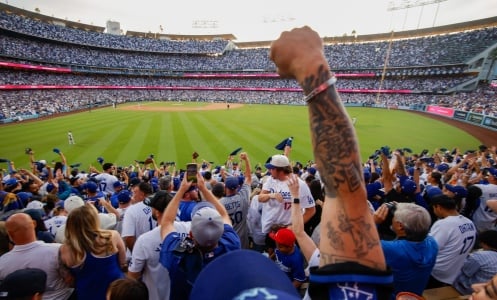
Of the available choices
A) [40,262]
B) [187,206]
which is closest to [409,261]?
[187,206]

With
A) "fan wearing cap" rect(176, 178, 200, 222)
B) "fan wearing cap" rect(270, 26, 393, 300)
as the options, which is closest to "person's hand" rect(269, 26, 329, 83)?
"fan wearing cap" rect(270, 26, 393, 300)

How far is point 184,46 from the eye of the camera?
87562 millimetres

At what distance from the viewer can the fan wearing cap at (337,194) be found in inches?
39.3

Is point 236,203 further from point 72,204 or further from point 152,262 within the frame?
point 72,204

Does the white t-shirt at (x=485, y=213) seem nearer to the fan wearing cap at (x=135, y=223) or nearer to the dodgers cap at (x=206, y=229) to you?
the dodgers cap at (x=206, y=229)

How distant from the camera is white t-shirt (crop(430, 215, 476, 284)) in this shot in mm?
3844

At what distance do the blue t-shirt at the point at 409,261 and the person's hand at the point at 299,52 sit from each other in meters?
2.54

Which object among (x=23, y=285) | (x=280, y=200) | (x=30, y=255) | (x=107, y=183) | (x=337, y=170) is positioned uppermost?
(x=337, y=170)

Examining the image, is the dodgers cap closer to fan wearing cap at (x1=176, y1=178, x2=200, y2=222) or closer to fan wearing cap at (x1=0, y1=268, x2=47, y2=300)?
fan wearing cap at (x1=0, y1=268, x2=47, y2=300)

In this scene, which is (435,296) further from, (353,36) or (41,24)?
(353,36)

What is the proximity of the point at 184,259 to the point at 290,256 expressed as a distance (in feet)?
5.25

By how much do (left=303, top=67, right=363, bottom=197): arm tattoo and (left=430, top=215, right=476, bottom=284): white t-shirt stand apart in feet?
13.3

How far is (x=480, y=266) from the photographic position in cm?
357

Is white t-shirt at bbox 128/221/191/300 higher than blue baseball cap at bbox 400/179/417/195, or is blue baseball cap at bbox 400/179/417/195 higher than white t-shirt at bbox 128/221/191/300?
blue baseball cap at bbox 400/179/417/195
